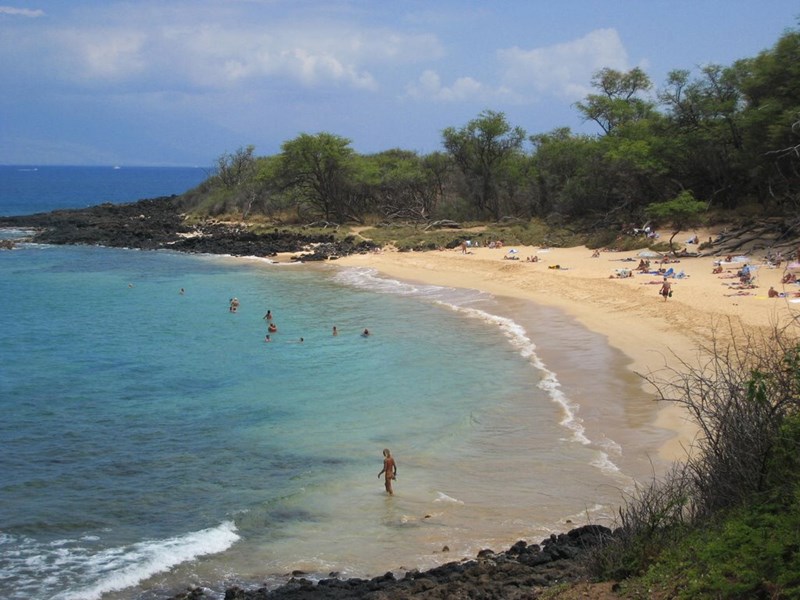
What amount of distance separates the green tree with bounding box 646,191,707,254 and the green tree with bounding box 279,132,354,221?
28.7 m

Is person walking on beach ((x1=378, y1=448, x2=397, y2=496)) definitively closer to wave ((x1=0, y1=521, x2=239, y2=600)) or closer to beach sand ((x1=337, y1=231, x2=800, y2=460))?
wave ((x1=0, y1=521, x2=239, y2=600))

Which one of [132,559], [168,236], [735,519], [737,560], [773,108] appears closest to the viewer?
[737,560]

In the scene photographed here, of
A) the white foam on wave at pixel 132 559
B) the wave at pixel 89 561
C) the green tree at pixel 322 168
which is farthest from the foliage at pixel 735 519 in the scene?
the green tree at pixel 322 168

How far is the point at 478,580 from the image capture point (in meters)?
10.3

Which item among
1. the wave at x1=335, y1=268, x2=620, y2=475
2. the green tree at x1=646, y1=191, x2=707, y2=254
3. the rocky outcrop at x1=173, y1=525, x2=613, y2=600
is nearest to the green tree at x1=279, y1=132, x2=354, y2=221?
the wave at x1=335, y1=268, x2=620, y2=475

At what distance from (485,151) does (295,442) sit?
150 feet

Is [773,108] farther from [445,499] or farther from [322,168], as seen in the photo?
[322,168]

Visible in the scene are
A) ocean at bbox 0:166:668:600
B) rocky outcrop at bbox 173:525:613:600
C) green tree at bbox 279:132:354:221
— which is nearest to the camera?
rocky outcrop at bbox 173:525:613:600

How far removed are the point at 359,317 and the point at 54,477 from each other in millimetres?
17367

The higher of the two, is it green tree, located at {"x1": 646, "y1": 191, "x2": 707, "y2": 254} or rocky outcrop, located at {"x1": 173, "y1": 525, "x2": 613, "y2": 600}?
green tree, located at {"x1": 646, "y1": 191, "x2": 707, "y2": 254}

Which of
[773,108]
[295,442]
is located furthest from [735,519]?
[773,108]

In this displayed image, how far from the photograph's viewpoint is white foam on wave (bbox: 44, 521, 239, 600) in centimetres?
1152

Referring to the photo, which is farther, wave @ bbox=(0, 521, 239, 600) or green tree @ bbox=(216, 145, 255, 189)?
green tree @ bbox=(216, 145, 255, 189)

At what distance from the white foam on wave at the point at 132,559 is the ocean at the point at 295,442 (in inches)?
1.4
